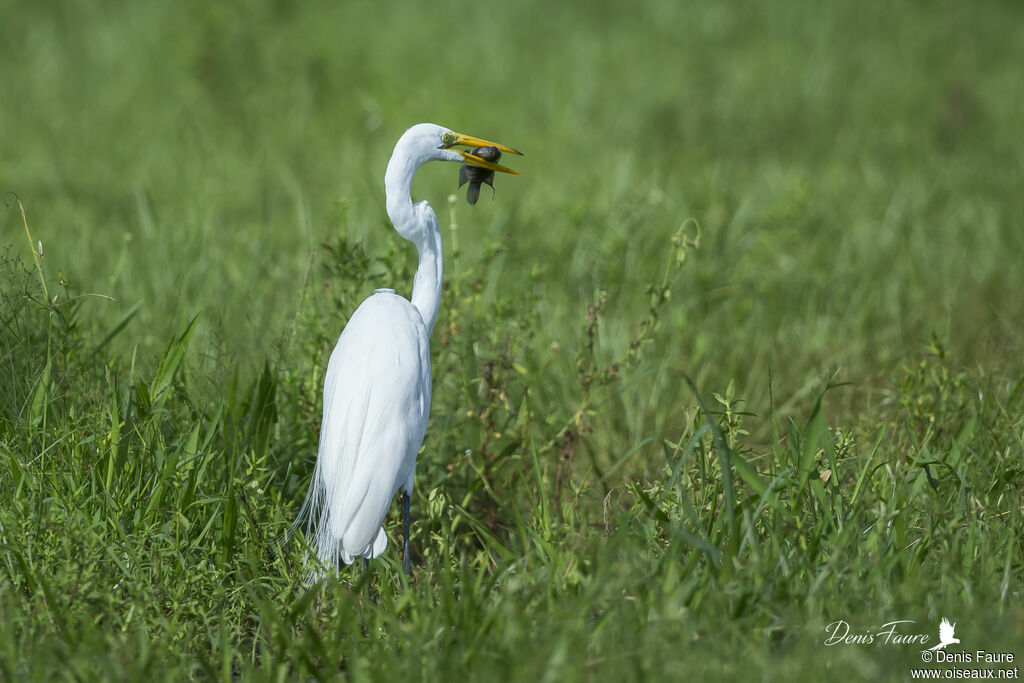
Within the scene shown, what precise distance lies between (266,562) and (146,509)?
0.30 meters

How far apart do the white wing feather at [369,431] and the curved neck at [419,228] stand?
12cm

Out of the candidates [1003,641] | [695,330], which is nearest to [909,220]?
[695,330]

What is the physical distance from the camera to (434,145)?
2275mm

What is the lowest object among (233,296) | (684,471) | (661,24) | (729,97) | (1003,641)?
(1003,641)

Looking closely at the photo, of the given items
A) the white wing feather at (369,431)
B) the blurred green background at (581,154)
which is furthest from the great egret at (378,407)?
the blurred green background at (581,154)

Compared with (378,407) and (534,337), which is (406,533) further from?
(534,337)

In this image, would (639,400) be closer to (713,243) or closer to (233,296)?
(713,243)

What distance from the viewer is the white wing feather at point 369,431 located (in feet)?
7.04

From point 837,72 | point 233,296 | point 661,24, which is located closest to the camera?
point 233,296

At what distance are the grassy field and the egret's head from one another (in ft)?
1.83

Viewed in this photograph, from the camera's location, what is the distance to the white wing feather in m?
2.15

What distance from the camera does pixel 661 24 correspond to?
841cm

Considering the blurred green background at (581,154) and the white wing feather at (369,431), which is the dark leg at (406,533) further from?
the blurred green background at (581,154)
